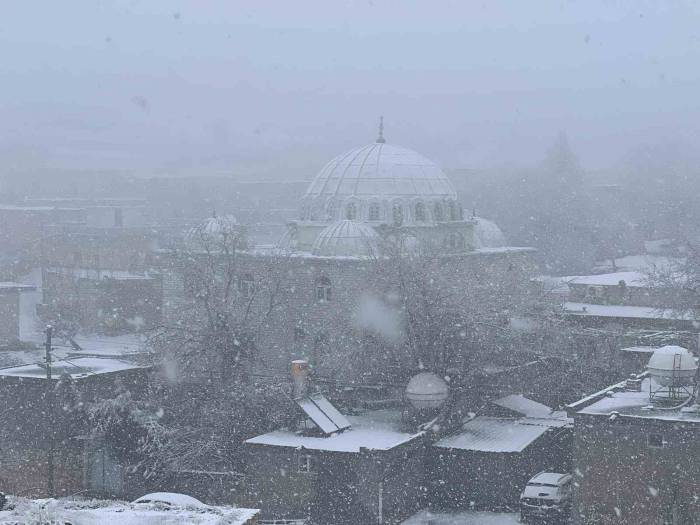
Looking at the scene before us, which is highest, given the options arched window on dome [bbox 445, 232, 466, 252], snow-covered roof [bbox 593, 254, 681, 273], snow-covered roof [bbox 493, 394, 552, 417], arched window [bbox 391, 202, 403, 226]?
arched window [bbox 391, 202, 403, 226]

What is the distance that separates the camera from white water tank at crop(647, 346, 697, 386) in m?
20.0

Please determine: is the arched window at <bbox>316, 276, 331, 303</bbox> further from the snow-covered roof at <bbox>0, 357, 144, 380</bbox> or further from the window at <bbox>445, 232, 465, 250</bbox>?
the snow-covered roof at <bbox>0, 357, 144, 380</bbox>

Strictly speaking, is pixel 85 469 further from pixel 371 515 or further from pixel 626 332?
pixel 626 332

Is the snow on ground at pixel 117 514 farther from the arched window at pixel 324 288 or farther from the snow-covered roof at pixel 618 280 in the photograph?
the snow-covered roof at pixel 618 280

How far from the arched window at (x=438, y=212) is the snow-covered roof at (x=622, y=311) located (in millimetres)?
5066

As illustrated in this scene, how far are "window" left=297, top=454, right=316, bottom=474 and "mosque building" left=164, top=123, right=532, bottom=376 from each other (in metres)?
7.62

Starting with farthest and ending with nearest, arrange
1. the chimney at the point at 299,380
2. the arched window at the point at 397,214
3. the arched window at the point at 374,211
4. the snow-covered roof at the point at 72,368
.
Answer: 1. the arched window at the point at 374,211
2. the arched window at the point at 397,214
3. the snow-covered roof at the point at 72,368
4. the chimney at the point at 299,380

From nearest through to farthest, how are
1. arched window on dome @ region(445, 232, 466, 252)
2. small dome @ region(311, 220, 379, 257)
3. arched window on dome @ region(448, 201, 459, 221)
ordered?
small dome @ region(311, 220, 379, 257) < arched window on dome @ region(445, 232, 466, 252) < arched window on dome @ region(448, 201, 459, 221)

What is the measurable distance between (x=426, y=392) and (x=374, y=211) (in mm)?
11739

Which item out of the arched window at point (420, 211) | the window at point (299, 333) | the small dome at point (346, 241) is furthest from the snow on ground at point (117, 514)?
the arched window at point (420, 211)

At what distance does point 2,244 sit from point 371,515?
47.4 meters

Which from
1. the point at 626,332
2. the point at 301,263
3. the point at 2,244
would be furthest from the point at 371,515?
the point at 2,244

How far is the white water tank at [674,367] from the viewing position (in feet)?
65.5

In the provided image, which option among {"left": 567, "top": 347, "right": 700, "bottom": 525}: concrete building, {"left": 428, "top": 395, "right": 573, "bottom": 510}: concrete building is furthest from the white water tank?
{"left": 428, "top": 395, "right": 573, "bottom": 510}: concrete building
